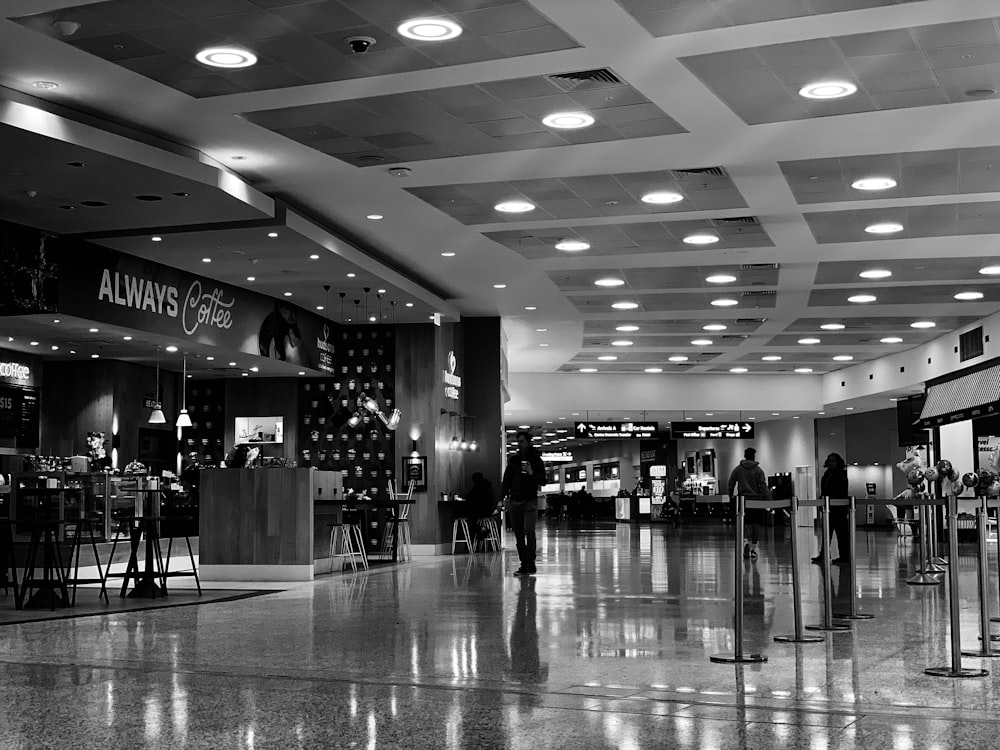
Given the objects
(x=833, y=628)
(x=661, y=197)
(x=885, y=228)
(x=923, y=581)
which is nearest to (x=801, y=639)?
(x=833, y=628)

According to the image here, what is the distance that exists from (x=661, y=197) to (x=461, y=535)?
905 cm

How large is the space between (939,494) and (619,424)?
720 inches

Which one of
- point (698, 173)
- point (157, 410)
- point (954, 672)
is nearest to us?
point (954, 672)

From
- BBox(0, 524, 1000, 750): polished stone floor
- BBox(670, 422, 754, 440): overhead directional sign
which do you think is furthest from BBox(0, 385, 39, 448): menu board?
BBox(670, 422, 754, 440): overhead directional sign

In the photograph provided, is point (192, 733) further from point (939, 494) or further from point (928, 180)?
point (939, 494)

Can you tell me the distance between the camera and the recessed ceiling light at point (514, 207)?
12.8 metres

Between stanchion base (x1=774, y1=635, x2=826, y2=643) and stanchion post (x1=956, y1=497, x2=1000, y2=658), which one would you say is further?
stanchion base (x1=774, y1=635, x2=826, y2=643)

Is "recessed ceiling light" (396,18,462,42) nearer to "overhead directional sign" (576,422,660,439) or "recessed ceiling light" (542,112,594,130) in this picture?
"recessed ceiling light" (542,112,594,130)

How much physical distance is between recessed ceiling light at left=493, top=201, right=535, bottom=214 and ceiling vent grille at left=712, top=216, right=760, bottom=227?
2282 millimetres

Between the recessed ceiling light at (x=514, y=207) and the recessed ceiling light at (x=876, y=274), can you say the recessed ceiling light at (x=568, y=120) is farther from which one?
the recessed ceiling light at (x=876, y=274)

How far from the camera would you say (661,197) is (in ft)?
41.2

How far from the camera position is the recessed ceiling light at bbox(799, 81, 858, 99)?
355 inches

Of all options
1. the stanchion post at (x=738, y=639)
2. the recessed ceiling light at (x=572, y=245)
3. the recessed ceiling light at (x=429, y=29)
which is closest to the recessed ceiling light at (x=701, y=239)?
the recessed ceiling light at (x=572, y=245)

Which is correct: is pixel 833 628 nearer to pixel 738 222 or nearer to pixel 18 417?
pixel 738 222
